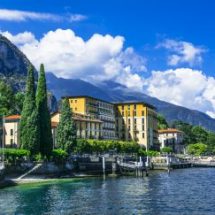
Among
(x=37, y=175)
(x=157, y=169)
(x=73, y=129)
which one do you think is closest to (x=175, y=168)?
(x=157, y=169)

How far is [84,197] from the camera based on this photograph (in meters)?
71.9

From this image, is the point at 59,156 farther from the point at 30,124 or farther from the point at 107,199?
the point at 107,199

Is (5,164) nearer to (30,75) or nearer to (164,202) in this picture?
(30,75)

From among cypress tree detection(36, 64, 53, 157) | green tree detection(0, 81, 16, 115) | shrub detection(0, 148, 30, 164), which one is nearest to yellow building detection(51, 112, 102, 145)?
green tree detection(0, 81, 16, 115)

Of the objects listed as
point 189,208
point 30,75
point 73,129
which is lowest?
point 189,208

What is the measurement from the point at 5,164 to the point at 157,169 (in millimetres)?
65305

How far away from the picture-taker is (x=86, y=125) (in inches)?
6900

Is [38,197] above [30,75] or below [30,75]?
below

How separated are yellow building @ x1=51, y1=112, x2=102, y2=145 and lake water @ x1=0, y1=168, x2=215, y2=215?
257ft

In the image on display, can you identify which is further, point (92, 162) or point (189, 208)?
A: point (92, 162)

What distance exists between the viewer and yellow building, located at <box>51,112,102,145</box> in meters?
169

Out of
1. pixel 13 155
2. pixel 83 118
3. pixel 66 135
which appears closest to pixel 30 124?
pixel 13 155

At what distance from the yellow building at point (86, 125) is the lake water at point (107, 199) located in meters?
78.3

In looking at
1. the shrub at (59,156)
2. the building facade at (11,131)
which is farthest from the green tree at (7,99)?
→ the shrub at (59,156)
